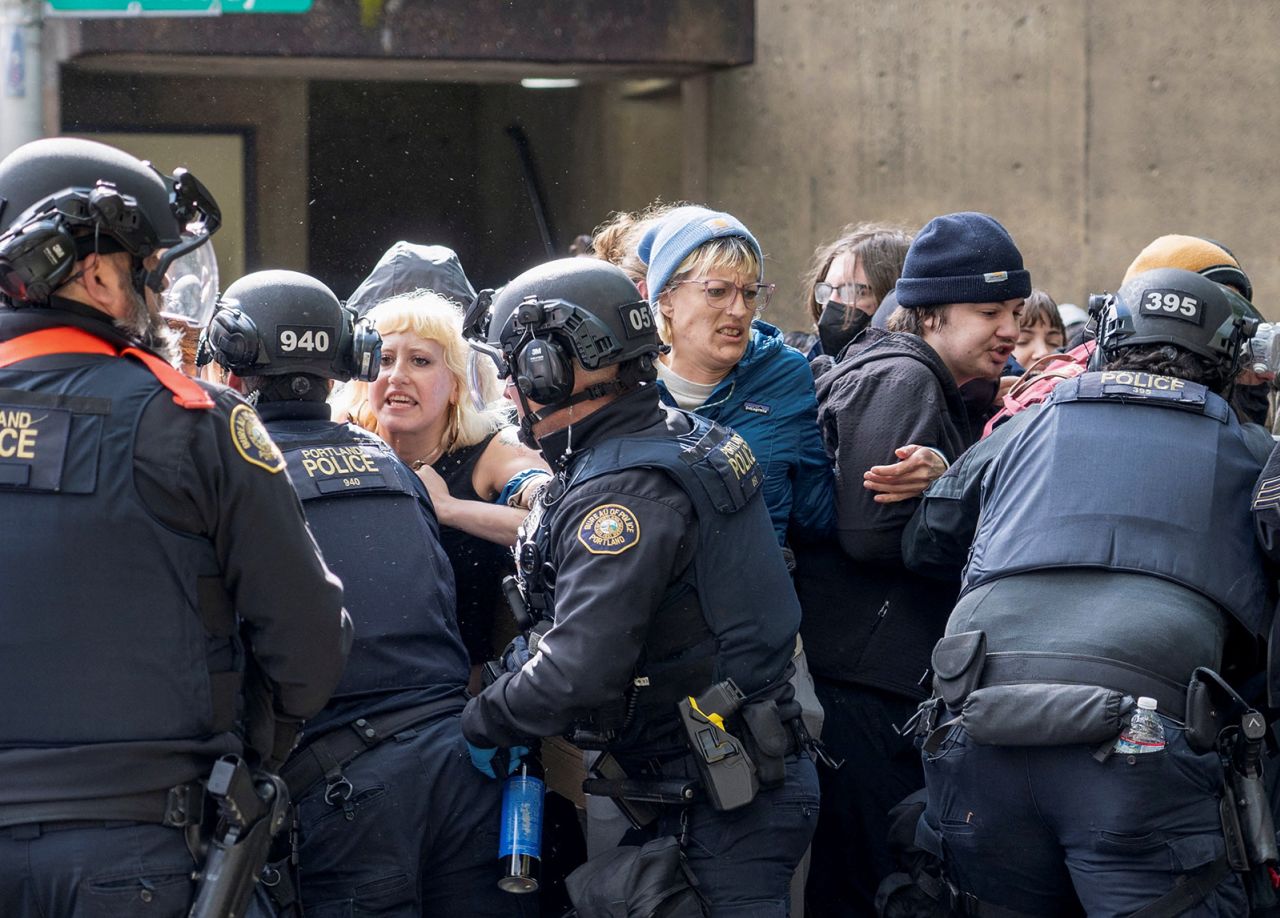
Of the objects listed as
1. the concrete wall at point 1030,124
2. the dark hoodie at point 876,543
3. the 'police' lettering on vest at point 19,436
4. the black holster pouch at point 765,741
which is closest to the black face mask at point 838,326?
the dark hoodie at point 876,543

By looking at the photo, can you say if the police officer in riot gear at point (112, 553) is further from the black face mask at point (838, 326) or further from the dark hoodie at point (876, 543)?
the black face mask at point (838, 326)

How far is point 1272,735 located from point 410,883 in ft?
6.70

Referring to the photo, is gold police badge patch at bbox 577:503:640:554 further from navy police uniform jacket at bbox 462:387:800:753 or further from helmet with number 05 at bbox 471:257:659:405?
helmet with number 05 at bbox 471:257:659:405

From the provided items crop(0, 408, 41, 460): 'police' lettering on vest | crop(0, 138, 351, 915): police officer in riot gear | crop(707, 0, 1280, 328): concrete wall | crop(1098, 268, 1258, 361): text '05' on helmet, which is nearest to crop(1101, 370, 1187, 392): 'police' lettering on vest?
crop(1098, 268, 1258, 361): text '05' on helmet

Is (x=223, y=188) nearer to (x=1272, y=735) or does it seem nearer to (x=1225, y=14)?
(x=1225, y=14)

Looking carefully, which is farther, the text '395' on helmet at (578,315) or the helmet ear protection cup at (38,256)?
the text '395' on helmet at (578,315)

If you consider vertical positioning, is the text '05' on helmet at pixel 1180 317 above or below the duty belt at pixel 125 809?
above

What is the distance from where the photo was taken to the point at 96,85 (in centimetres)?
910

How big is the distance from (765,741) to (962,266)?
1.69 metres

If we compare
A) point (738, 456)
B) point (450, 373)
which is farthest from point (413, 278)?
point (738, 456)

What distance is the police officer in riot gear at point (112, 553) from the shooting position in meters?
2.76

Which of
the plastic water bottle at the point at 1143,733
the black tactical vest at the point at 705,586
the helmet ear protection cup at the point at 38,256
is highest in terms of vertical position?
the helmet ear protection cup at the point at 38,256

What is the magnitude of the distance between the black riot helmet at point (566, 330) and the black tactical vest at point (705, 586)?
182 millimetres

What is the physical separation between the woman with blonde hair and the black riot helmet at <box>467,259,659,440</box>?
83cm
